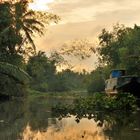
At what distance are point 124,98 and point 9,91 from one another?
27.3 metres

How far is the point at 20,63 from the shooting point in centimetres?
5006

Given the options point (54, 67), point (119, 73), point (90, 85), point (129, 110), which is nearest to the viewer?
point (129, 110)

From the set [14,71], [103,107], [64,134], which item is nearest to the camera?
[64,134]

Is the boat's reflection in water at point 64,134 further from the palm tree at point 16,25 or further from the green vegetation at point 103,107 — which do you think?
the palm tree at point 16,25

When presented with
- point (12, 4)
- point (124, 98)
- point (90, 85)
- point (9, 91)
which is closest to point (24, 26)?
point (12, 4)

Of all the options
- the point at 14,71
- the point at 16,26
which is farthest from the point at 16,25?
the point at 14,71

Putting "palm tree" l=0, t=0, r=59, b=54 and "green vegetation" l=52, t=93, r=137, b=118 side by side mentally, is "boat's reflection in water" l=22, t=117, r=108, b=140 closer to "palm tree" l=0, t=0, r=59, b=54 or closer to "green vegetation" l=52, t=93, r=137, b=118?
"green vegetation" l=52, t=93, r=137, b=118

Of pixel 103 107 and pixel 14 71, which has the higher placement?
pixel 14 71

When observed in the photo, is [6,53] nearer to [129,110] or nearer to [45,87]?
[129,110]

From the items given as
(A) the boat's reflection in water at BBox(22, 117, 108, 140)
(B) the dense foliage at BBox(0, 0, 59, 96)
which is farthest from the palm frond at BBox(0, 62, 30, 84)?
(A) the boat's reflection in water at BBox(22, 117, 108, 140)

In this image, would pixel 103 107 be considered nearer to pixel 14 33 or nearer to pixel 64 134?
pixel 64 134

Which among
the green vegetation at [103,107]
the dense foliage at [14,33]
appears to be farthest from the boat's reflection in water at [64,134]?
the dense foliage at [14,33]

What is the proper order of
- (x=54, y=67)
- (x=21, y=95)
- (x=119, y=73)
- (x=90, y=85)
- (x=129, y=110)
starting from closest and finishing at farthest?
(x=129, y=110) < (x=119, y=73) < (x=21, y=95) < (x=90, y=85) < (x=54, y=67)

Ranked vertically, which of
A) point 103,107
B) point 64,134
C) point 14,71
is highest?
point 14,71
